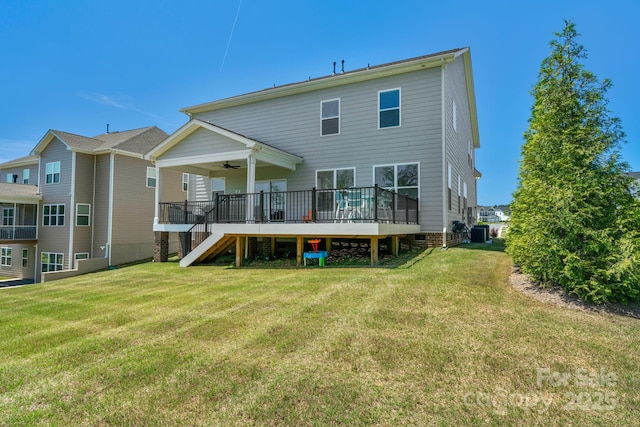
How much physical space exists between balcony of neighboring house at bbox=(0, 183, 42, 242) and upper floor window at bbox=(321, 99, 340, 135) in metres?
19.3

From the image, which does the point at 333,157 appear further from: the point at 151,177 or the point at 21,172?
the point at 21,172

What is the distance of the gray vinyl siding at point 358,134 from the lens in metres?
11.3

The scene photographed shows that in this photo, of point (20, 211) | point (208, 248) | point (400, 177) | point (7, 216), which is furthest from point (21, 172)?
point (400, 177)

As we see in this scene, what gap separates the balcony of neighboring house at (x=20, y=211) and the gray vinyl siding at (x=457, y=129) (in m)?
23.9

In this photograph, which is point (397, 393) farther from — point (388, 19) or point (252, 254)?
point (388, 19)

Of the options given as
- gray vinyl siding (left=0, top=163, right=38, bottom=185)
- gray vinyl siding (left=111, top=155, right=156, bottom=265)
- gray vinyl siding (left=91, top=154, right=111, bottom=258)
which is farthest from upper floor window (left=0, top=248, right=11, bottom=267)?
gray vinyl siding (left=111, top=155, right=156, bottom=265)

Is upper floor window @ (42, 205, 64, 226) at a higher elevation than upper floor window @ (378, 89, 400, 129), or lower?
lower

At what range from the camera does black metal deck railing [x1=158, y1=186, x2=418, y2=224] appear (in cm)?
942

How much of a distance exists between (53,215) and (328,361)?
23118 millimetres

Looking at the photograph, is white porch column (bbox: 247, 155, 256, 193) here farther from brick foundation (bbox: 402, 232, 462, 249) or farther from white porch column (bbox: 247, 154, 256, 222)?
brick foundation (bbox: 402, 232, 462, 249)

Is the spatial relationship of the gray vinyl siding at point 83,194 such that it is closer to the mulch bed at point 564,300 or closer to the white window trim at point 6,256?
the white window trim at point 6,256

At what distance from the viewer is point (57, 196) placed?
19.5 m

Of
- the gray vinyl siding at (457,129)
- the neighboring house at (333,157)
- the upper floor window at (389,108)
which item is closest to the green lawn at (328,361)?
the neighboring house at (333,157)

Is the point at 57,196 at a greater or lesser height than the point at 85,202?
greater
